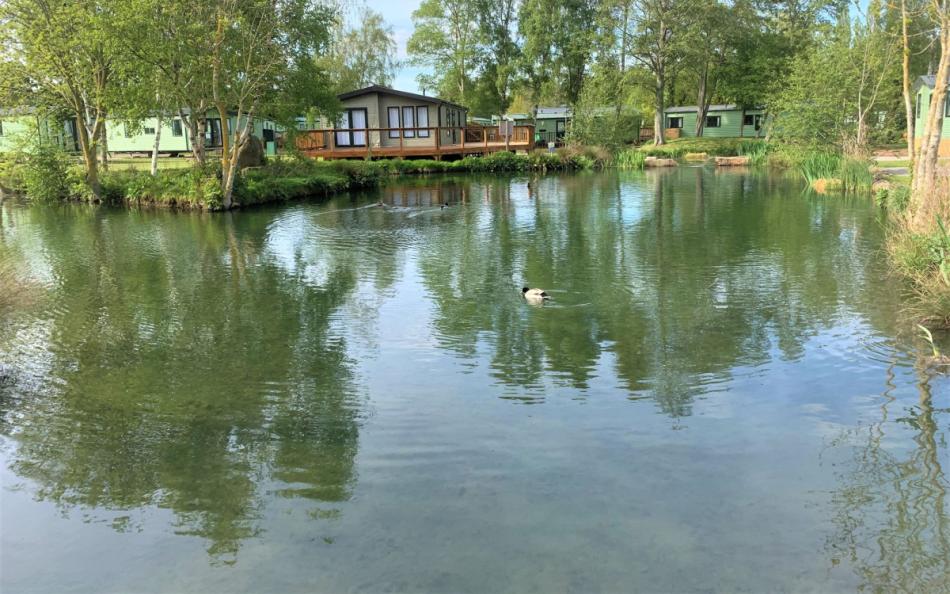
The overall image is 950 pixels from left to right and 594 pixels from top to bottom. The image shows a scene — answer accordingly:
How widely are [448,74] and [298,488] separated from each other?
56.8 meters

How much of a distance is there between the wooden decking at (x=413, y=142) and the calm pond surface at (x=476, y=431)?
28.5m

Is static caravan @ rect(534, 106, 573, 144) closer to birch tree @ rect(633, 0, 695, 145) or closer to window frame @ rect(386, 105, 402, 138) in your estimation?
birch tree @ rect(633, 0, 695, 145)

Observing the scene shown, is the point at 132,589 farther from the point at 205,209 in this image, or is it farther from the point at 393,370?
the point at 205,209

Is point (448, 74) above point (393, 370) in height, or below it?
above

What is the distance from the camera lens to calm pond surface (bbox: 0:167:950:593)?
4.65m

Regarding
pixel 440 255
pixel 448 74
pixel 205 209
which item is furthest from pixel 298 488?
pixel 448 74

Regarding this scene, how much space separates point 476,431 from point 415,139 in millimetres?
38313

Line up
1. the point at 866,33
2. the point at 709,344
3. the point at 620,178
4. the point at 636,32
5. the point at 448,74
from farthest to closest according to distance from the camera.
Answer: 1. the point at 448,74
2. the point at 636,32
3. the point at 620,178
4. the point at 866,33
5. the point at 709,344

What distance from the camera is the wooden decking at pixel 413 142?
41281 mm

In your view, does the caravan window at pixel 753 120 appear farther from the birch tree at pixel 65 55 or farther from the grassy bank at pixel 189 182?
the birch tree at pixel 65 55

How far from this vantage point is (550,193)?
2827 centimetres

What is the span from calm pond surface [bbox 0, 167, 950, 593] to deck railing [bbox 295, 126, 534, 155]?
93.8ft

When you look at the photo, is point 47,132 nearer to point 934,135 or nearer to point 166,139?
point 166,139

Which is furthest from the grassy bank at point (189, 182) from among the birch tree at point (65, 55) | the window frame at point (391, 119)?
the window frame at point (391, 119)
